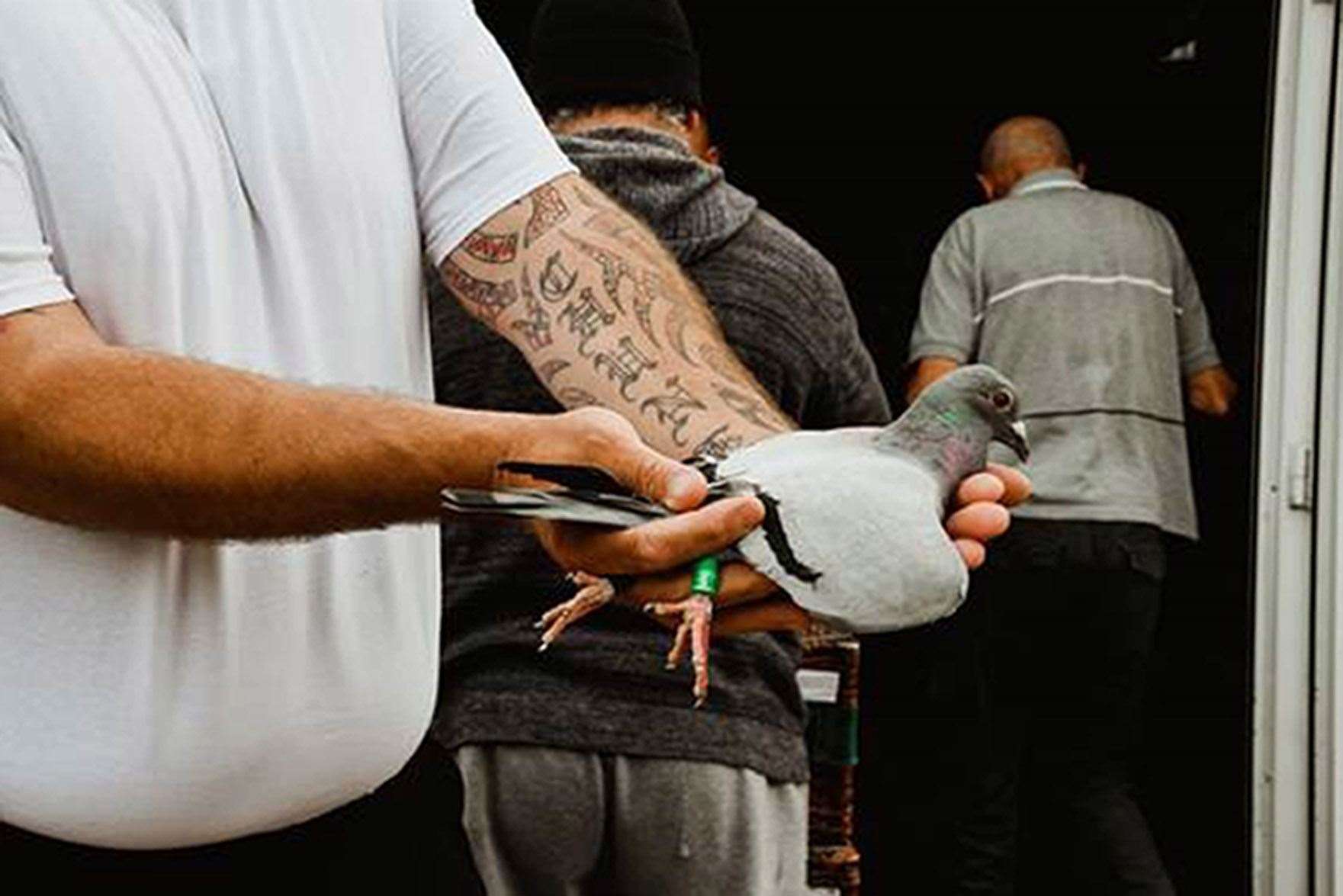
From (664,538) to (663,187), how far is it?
1.40 meters

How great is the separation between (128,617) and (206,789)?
0.44 feet

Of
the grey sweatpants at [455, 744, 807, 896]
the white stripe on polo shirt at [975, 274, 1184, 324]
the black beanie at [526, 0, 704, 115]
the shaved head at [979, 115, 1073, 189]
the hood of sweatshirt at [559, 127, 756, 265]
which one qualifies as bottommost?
the grey sweatpants at [455, 744, 807, 896]

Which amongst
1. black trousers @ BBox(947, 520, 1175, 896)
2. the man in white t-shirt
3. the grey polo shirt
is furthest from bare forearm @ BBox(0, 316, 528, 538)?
black trousers @ BBox(947, 520, 1175, 896)

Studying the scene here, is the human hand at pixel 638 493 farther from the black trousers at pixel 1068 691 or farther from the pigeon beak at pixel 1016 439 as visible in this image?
the black trousers at pixel 1068 691

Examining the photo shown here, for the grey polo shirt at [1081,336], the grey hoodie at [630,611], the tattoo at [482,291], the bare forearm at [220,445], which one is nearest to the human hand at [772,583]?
the bare forearm at [220,445]

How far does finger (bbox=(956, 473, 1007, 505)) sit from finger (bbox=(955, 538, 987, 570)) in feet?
0.10

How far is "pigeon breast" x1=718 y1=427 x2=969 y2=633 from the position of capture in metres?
1.32

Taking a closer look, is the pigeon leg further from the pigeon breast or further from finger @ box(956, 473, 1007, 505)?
finger @ box(956, 473, 1007, 505)

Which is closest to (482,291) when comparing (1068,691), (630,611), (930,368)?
(630,611)

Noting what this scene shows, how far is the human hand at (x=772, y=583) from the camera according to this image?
1341 mm

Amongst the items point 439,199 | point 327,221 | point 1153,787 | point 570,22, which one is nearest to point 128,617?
point 327,221

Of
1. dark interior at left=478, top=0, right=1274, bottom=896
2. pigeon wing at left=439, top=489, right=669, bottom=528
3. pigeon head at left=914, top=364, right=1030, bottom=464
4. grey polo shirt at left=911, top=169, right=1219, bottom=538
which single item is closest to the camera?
pigeon wing at left=439, top=489, right=669, bottom=528

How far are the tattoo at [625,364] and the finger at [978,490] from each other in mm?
308

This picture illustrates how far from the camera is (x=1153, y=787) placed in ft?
18.2
